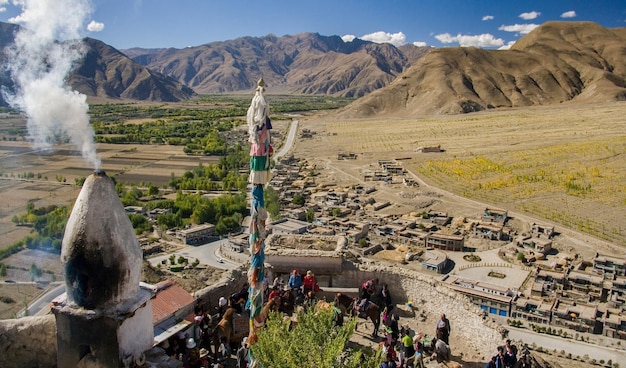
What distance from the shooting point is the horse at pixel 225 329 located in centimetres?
1004

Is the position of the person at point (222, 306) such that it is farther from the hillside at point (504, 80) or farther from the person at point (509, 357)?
the hillside at point (504, 80)

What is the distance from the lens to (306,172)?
2771 inches

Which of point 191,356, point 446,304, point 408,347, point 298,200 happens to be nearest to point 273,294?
point 191,356

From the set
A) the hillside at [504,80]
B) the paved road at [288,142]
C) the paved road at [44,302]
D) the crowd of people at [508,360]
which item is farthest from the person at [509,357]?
the hillside at [504,80]

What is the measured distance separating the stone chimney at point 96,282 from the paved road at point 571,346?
2110 centimetres

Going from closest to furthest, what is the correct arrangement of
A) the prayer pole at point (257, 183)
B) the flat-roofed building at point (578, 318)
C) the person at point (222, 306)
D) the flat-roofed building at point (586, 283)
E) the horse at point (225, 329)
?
the prayer pole at point (257, 183), the horse at point (225, 329), the person at point (222, 306), the flat-roofed building at point (578, 318), the flat-roofed building at point (586, 283)

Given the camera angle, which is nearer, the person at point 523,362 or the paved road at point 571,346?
the person at point 523,362

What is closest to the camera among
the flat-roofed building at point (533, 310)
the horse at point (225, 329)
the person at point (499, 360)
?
the person at point (499, 360)

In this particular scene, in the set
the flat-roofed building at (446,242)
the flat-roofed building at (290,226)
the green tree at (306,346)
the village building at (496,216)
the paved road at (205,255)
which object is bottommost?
the paved road at (205,255)

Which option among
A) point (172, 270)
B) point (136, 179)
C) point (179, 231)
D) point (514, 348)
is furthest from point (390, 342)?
point (136, 179)

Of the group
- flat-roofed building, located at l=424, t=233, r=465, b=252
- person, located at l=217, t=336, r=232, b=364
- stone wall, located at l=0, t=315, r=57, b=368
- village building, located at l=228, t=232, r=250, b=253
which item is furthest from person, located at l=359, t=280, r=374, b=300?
village building, located at l=228, t=232, r=250, b=253

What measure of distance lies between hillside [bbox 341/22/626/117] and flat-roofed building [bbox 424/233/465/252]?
90280 mm

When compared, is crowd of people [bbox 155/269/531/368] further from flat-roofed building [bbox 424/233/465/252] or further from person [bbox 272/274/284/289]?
flat-roofed building [bbox 424/233/465/252]

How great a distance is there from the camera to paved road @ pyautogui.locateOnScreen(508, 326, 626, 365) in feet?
74.1
